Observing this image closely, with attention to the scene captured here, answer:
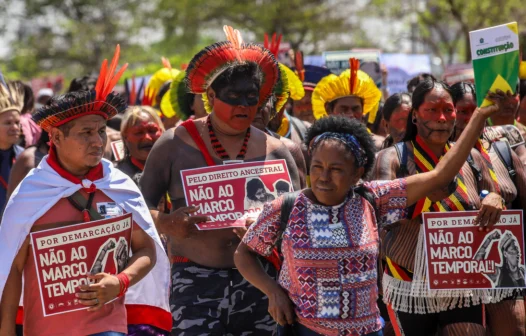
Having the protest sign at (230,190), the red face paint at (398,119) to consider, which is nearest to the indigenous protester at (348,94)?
the red face paint at (398,119)

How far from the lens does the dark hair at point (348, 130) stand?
4.91 m

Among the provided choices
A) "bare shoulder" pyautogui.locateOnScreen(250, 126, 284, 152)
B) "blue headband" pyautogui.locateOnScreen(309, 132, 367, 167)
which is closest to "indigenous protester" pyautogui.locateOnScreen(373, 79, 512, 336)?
"bare shoulder" pyautogui.locateOnScreen(250, 126, 284, 152)

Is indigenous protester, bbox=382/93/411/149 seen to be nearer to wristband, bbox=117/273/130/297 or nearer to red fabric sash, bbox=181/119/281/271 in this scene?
red fabric sash, bbox=181/119/281/271

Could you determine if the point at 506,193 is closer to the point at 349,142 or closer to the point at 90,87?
the point at 349,142

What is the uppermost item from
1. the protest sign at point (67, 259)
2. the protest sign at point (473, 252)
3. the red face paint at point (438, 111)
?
the red face paint at point (438, 111)

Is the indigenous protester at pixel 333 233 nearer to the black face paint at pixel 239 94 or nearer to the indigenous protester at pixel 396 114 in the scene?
the black face paint at pixel 239 94

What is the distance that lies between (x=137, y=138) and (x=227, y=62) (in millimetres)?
2228

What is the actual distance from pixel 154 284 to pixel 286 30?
1213 inches

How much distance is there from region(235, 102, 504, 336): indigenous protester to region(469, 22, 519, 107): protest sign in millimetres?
137

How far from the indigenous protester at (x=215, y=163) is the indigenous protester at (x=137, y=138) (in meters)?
1.98

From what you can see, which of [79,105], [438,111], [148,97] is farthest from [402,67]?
[79,105]

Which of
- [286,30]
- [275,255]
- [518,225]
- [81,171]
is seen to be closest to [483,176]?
[518,225]

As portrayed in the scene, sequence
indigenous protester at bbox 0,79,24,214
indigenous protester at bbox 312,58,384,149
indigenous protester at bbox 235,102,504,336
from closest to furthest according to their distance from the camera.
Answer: indigenous protester at bbox 235,102,504,336 < indigenous protester at bbox 0,79,24,214 < indigenous protester at bbox 312,58,384,149

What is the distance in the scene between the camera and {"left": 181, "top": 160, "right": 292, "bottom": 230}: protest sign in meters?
5.63
